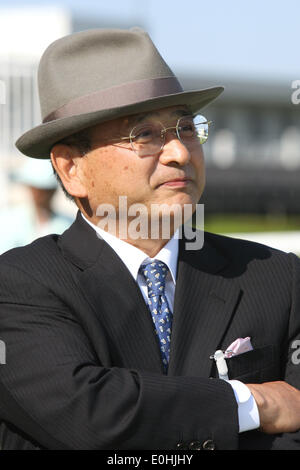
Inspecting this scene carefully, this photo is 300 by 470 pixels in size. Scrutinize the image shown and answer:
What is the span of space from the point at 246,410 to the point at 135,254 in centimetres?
66

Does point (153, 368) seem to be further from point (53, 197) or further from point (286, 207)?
point (286, 207)

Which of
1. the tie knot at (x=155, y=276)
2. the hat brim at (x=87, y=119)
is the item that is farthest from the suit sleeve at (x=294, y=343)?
the hat brim at (x=87, y=119)

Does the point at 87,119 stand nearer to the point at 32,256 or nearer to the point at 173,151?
the point at 173,151

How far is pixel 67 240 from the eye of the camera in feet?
Result: 9.78

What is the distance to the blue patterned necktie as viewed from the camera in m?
2.79

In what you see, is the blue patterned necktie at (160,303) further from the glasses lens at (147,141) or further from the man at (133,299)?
the glasses lens at (147,141)

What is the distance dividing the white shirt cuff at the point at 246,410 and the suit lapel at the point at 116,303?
0.27 metres

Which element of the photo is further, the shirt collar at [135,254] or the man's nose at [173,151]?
the shirt collar at [135,254]

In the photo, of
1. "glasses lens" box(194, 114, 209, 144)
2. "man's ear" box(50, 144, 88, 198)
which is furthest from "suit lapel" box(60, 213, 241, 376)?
"glasses lens" box(194, 114, 209, 144)

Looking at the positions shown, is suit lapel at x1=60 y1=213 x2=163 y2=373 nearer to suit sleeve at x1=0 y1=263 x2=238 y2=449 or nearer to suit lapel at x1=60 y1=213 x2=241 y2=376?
suit lapel at x1=60 y1=213 x2=241 y2=376

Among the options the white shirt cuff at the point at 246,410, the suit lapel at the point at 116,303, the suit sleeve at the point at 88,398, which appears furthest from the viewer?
the suit lapel at the point at 116,303

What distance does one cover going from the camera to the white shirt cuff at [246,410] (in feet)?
8.50

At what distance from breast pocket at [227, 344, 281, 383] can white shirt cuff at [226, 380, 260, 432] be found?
0.14 metres

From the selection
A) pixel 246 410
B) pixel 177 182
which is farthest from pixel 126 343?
pixel 177 182
